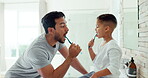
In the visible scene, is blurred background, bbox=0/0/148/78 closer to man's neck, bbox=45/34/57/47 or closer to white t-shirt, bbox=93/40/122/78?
white t-shirt, bbox=93/40/122/78

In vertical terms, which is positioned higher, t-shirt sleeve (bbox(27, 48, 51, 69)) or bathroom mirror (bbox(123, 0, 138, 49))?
bathroom mirror (bbox(123, 0, 138, 49))

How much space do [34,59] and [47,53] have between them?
Answer: 0.13 metres

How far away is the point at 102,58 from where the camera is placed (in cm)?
123

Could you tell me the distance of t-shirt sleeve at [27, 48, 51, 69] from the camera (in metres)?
1.15

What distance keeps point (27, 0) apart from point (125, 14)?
114 inches

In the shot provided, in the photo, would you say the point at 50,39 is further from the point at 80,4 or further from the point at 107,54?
the point at 80,4

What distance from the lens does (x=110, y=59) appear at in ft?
3.69

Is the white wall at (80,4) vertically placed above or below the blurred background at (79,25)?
above

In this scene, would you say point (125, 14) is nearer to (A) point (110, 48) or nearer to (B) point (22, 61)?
(A) point (110, 48)

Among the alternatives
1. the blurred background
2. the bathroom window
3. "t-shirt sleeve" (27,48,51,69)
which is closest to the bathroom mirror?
the blurred background

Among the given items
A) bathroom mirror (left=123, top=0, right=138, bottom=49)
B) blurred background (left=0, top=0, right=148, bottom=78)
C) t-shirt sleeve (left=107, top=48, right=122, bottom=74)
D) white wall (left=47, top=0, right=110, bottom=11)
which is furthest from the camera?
white wall (left=47, top=0, right=110, bottom=11)

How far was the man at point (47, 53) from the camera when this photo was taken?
116 centimetres

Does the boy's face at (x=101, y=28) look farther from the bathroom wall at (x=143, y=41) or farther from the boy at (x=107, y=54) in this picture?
the bathroom wall at (x=143, y=41)

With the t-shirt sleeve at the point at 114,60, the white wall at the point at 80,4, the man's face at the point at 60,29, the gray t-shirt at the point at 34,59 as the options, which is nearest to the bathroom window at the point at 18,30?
the white wall at the point at 80,4
